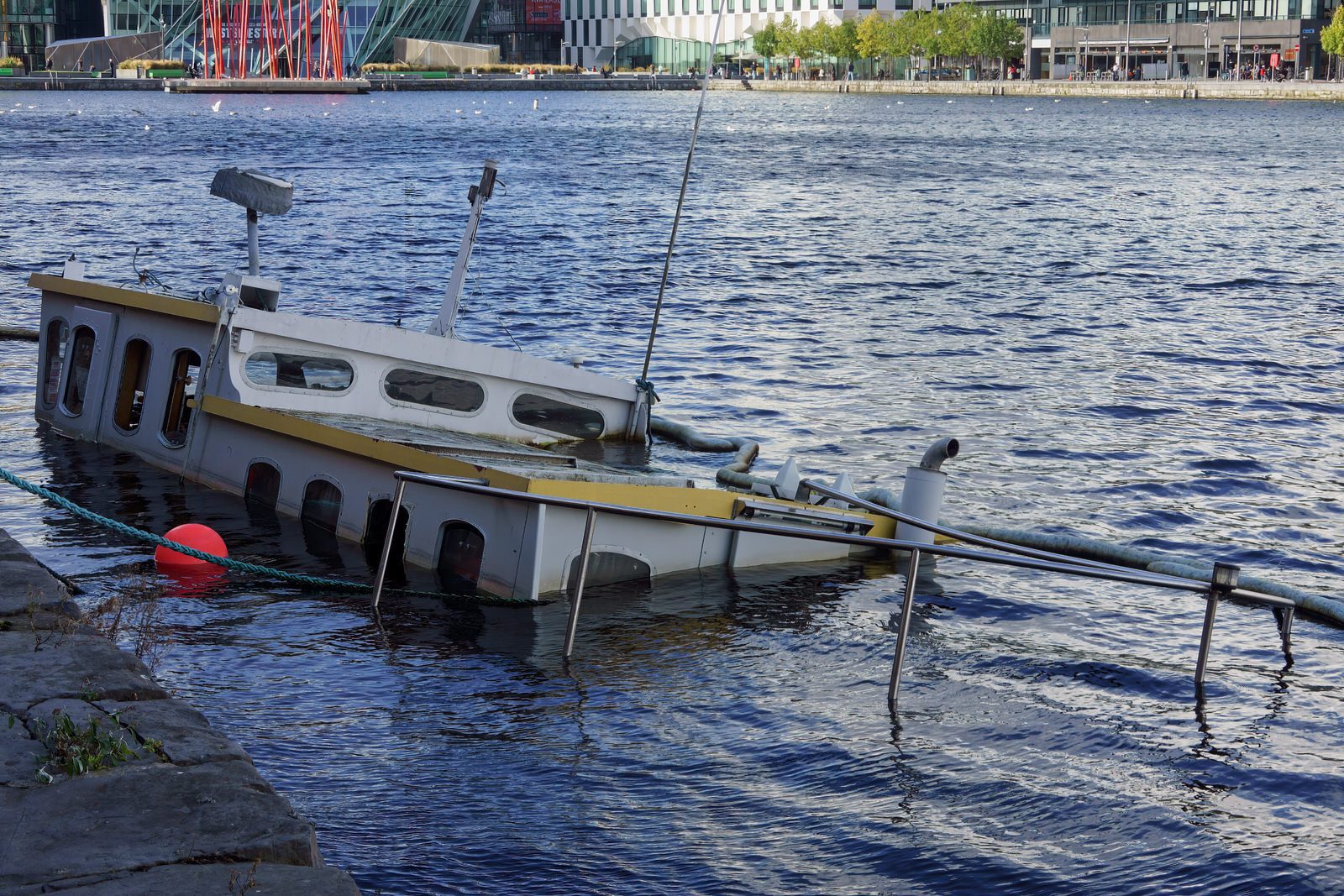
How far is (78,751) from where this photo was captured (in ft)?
21.1

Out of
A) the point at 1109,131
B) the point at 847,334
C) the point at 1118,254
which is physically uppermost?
the point at 1109,131

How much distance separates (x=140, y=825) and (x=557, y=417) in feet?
39.9

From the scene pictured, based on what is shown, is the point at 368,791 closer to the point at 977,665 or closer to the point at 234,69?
the point at 977,665

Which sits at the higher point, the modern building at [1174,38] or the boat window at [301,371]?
the modern building at [1174,38]

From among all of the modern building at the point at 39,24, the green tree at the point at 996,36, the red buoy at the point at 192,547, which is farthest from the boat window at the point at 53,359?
the modern building at the point at 39,24

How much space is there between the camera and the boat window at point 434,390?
16.3 m

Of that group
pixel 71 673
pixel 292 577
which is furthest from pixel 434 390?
pixel 71 673

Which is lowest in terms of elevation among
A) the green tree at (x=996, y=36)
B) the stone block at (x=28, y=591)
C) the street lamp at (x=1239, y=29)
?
the stone block at (x=28, y=591)

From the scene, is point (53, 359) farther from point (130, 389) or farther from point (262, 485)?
point (262, 485)

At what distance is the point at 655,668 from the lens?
12.2m

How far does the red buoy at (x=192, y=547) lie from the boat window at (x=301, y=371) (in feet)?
6.19

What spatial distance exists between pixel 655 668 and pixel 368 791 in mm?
3190

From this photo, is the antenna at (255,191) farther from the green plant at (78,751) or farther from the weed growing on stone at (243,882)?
the weed growing on stone at (243,882)

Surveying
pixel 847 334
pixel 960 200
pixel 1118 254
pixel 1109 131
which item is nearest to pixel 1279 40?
pixel 1109 131
